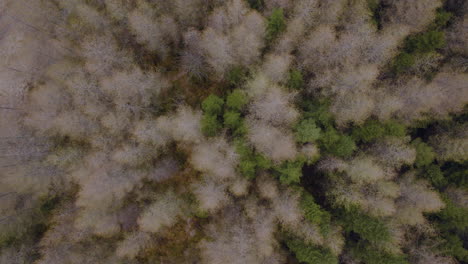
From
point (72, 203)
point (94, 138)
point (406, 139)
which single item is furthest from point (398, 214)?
point (72, 203)

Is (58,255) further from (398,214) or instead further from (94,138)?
(398,214)

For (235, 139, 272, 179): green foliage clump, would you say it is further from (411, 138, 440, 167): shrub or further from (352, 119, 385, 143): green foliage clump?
(411, 138, 440, 167): shrub

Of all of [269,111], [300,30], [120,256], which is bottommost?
[120,256]

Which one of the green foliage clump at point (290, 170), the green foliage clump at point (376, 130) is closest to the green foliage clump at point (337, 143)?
the green foliage clump at point (376, 130)

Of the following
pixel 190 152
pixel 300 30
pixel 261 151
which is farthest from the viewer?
pixel 190 152

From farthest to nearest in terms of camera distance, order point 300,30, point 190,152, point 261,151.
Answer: point 190,152, point 300,30, point 261,151

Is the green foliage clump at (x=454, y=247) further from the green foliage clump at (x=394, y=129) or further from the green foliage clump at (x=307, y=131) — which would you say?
the green foliage clump at (x=307, y=131)
